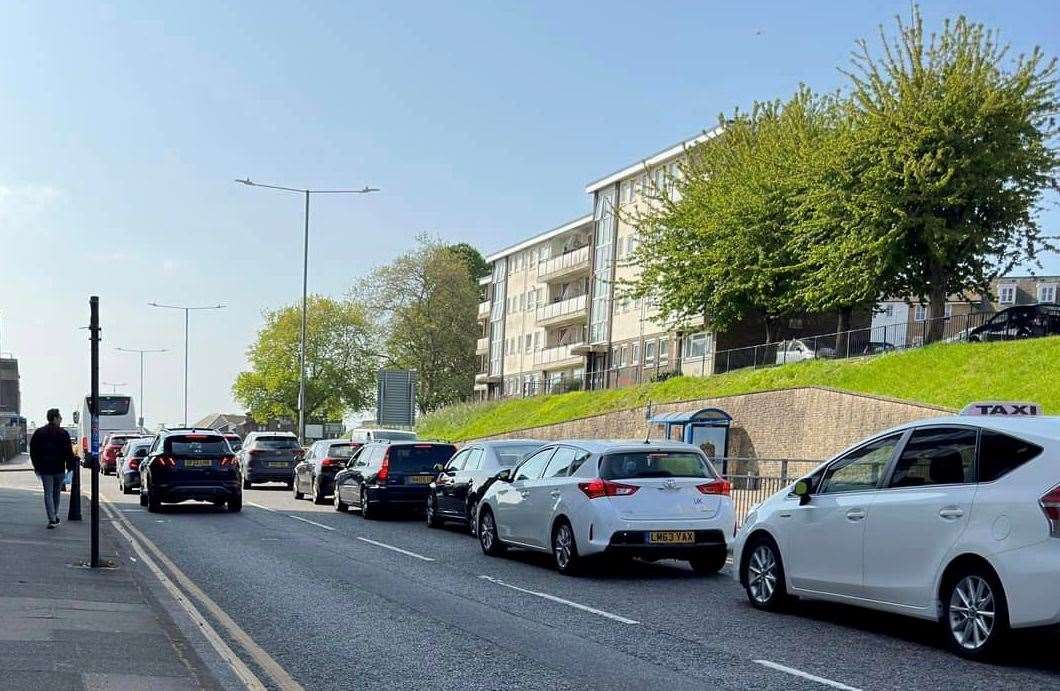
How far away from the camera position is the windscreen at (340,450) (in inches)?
1233

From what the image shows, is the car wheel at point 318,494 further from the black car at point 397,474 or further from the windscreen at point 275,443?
the windscreen at point 275,443

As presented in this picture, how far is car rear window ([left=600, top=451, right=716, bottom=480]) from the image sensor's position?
14.3 meters

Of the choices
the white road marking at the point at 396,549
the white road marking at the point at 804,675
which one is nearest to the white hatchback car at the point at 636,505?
the white road marking at the point at 396,549

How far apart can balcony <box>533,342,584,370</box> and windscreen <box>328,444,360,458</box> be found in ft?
150

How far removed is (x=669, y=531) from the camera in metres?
14.1

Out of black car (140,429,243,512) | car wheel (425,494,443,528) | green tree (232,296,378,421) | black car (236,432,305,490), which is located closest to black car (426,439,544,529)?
car wheel (425,494,443,528)

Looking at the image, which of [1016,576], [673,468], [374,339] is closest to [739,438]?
[673,468]

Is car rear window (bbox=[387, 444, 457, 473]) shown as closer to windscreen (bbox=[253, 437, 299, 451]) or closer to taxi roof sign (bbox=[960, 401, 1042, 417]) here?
taxi roof sign (bbox=[960, 401, 1042, 417])

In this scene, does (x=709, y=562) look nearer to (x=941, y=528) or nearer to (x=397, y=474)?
(x=941, y=528)

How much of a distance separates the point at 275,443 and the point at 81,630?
30215mm

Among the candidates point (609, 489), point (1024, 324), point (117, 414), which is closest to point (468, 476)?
point (609, 489)

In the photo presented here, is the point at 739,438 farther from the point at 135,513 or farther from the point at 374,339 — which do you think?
the point at 374,339

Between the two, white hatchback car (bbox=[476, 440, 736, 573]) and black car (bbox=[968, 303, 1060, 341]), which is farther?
black car (bbox=[968, 303, 1060, 341])

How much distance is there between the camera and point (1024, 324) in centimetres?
3762
